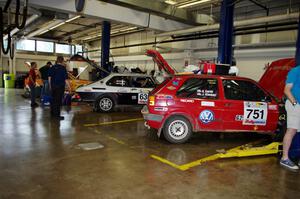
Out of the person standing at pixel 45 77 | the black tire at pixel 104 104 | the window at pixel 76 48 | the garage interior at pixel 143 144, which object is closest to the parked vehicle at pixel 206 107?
the garage interior at pixel 143 144

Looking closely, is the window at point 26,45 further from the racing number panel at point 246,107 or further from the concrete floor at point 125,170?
the racing number panel at point 246,107

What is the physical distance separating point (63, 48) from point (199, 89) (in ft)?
74.2

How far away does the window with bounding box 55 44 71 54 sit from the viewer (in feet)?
80.9

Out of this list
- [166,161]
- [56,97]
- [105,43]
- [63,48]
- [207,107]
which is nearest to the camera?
[166,161]

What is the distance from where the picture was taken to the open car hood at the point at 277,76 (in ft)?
20.8

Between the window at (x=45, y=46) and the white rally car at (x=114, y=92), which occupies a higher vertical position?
the window at (x=45, y=46)

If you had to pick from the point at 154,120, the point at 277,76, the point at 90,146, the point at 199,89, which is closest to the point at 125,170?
the point at 90,146

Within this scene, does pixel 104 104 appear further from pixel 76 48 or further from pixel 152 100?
pixel 76 48

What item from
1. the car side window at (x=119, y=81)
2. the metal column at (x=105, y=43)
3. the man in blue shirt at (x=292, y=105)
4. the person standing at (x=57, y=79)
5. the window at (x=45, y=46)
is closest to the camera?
the man in blue shirt at (x=292, y=105)

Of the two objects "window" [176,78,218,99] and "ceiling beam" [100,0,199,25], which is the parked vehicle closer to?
"window" [176,78,218,99]

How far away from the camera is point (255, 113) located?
5227 mm

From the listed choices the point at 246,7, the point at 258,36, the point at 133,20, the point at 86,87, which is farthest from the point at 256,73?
the point at 86,87

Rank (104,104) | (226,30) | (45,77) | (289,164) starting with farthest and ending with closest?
(45,77) → (104,104) → (226,30) → (289,164)

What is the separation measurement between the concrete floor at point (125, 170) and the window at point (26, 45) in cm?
1952
